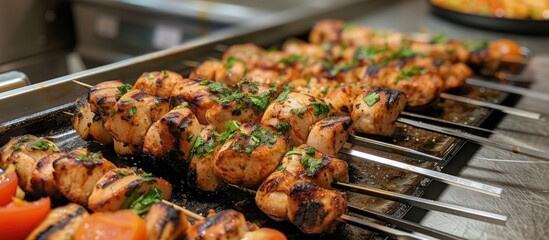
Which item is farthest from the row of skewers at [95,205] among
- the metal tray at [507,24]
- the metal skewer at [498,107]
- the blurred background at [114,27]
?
the metal tray at [507,24]

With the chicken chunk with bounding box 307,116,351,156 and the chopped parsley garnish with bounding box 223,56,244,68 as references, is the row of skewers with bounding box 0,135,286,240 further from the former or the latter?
the chopped parsley garnish with bounding box 223,56,244,68

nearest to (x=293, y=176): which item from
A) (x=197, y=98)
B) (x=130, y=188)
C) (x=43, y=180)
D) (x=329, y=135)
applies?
(x=329, y=135)

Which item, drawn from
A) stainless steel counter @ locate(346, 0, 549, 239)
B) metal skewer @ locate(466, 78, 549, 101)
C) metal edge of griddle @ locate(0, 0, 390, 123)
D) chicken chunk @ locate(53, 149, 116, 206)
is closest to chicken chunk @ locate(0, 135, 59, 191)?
chicken chunk @ locate(53, 149, 116, 206)

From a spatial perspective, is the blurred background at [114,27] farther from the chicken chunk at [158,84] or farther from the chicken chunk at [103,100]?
the chicken chunk at [103,100]

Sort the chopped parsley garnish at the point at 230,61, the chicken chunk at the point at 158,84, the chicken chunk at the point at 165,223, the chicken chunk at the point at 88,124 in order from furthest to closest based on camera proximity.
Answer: the chopped parsley garnish at the point at 230,61 → the chicken chunk at the point at 158,84 → the chicken chunk at the point at 88,124 → the chicken chunk at the point at 165,223

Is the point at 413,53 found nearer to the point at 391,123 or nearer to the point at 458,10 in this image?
the point at 391,123

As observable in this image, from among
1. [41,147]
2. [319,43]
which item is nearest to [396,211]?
[41,147]
